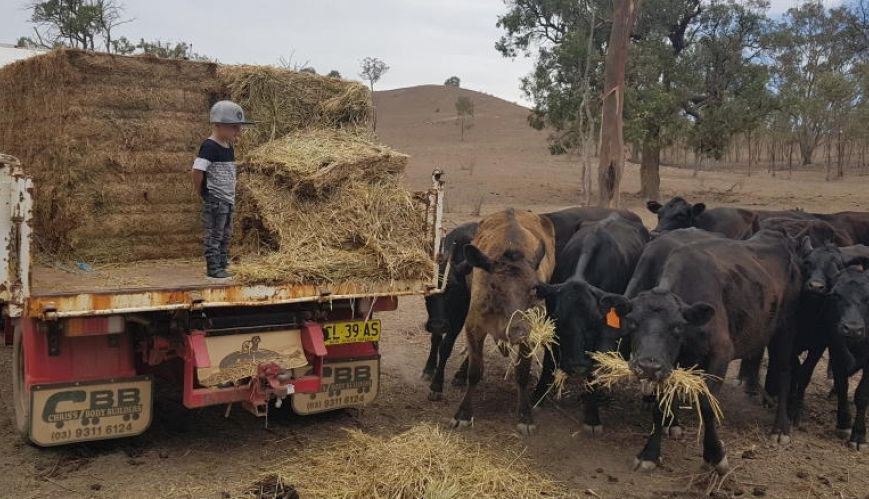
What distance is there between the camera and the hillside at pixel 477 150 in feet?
99.6

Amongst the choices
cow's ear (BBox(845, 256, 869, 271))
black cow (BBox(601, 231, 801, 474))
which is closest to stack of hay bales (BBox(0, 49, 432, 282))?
black cow (BBox(601, 231, 801, 474))

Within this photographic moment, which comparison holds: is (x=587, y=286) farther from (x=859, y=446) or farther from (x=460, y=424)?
(x=859, y=446)

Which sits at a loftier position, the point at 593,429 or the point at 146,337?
the point at 146,337

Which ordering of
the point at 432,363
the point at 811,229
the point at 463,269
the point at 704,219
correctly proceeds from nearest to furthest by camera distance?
the point at 463,269
the point at 432,363
the point at 811,229
the point at 704,219

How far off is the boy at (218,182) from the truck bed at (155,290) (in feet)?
0.70

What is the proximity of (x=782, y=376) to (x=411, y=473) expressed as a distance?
4074mm

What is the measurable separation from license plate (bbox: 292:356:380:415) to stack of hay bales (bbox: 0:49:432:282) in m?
0.82

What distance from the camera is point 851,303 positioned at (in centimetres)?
671

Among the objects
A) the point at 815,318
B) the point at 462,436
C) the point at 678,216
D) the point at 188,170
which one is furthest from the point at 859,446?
the point at 188,170

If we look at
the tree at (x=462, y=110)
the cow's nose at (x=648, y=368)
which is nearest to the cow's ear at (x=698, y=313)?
the cow's nose at (x=648, y=368)

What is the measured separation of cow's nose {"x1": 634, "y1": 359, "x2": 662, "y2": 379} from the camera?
5.27 meters

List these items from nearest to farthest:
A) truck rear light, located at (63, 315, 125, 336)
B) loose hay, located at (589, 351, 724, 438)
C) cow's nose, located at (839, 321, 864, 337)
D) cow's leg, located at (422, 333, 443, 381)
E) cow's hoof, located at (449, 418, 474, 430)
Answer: truck rear light, located at (63, 315, 125, 336)
loose hay, located at (589, 351, 724, 438)
cow's nose, located at (839, 321, 864, 337)
cow's hoof, located at (449, 418, 474, 430)
cow's leg, located at (422, 333, 443, 381)

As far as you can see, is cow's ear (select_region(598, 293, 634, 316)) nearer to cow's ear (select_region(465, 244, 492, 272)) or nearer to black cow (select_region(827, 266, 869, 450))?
cow's ear (select_region(465, 244, 492, 272))

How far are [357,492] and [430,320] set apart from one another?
304 centimetres
